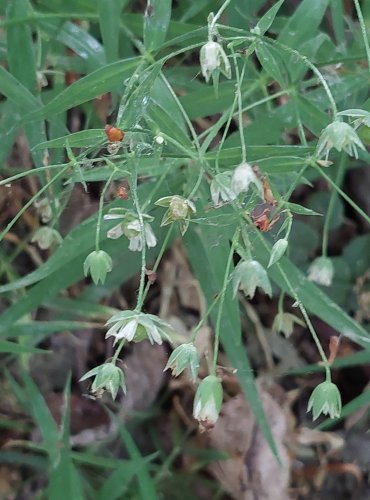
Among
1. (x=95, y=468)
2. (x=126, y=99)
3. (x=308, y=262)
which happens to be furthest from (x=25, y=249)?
(x=126, y=99)

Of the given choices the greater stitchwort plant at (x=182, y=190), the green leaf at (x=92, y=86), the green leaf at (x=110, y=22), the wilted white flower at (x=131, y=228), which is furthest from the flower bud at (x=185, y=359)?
the green leaf at (x=110, y=22)

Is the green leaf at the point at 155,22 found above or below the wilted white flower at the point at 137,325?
above

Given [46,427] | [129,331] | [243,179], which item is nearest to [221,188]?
[243,179]

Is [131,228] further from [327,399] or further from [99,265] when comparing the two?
[327,399]

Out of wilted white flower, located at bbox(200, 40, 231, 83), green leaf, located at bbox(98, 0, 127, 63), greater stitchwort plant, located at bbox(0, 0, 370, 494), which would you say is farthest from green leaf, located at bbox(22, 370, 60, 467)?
wilted white flower, located at bbox(200, 40, 231, 83)

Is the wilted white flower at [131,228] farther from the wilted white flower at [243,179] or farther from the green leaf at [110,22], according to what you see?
the green leaf at [110,22]

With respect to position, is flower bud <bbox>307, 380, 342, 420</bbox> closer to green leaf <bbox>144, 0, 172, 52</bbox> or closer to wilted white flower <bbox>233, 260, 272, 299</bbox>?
wilted white flower <bbox>233, 260, 272, 299</bbox>
